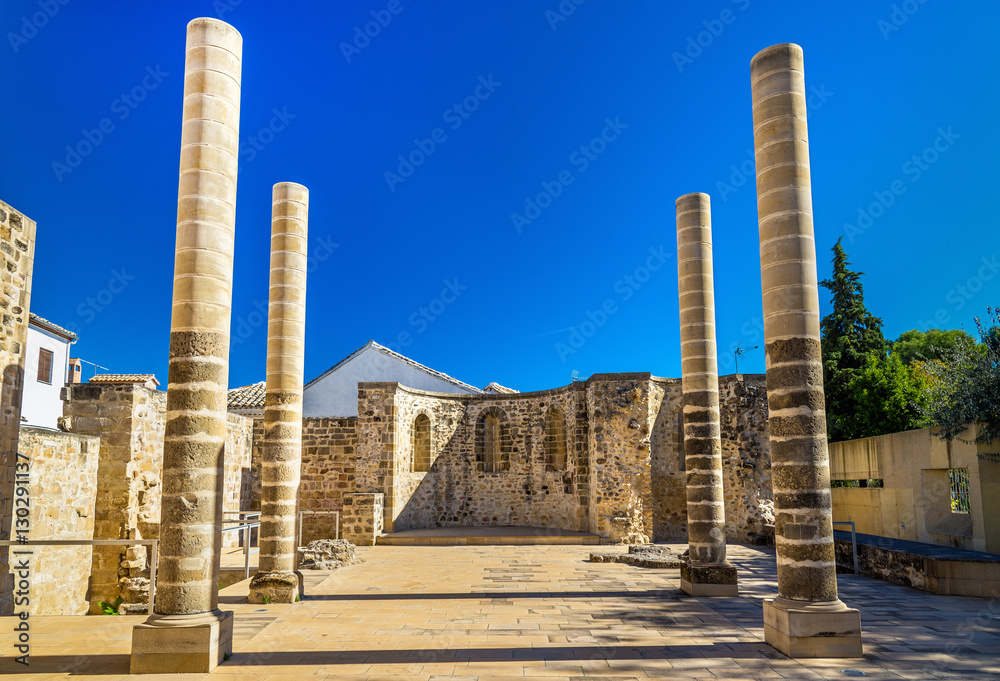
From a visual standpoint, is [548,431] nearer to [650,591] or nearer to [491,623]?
[650,591]

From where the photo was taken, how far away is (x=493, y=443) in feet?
73.3

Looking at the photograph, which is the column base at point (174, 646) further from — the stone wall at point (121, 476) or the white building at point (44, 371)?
the white building at point (44, 371)

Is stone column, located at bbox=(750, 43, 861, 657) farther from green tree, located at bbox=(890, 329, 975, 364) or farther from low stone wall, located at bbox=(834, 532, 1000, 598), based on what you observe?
green tree, located at bbox=(890, 329, 975, 364)

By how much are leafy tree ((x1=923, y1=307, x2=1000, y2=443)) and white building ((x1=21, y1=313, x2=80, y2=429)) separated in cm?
2752

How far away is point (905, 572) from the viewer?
1060 cm

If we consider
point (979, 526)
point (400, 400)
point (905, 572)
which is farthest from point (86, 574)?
point (979, 526)

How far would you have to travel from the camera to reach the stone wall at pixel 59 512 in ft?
34.6

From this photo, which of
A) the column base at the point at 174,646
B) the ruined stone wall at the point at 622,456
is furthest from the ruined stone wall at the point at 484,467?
the column base at the point at 174,646

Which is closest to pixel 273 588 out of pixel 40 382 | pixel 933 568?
pixel 933 568

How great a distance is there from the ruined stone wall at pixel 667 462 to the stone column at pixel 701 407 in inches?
350

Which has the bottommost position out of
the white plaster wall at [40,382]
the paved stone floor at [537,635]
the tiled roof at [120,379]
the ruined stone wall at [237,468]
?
the paved stone floor at [537,635]

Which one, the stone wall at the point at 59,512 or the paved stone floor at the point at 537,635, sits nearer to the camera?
the paved stone floor at the point at 537,635

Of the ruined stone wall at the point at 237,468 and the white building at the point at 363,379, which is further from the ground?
the white building at the point at 363,379

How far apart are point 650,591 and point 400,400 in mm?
11615
